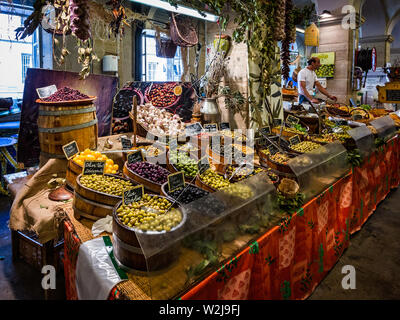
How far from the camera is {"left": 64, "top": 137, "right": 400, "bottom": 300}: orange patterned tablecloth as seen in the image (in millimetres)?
1690

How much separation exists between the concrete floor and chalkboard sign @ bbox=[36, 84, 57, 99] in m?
1.66

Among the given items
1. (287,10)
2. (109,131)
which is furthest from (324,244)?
(287,10)

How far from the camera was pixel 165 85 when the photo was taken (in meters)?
4.48

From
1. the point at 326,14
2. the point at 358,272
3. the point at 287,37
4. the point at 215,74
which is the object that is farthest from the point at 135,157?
the point at 326,14

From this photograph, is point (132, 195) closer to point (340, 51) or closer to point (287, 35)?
point (287, 35)

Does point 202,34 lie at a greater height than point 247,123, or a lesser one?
greater

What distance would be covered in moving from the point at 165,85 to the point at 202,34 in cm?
596

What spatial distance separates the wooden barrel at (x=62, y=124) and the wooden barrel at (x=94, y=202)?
0.86 meters

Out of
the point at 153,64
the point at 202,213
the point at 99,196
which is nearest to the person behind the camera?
the point at 202,213

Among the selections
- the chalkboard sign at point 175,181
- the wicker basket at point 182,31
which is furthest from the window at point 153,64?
the chalkboard sign at point 175,181

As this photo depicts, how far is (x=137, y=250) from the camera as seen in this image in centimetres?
138

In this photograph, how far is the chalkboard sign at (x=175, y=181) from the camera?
6.19ft

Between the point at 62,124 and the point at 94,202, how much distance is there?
105 centimetres
